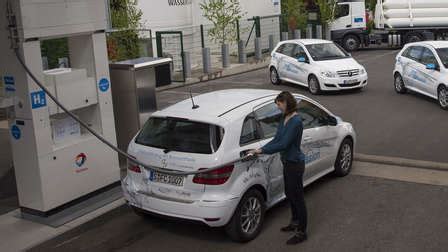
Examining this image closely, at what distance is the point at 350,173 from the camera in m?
9.73

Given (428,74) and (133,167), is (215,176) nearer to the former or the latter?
(133,167)

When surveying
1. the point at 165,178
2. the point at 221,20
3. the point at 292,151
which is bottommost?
the point at 165,178

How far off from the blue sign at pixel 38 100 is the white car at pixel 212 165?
4.55 ft

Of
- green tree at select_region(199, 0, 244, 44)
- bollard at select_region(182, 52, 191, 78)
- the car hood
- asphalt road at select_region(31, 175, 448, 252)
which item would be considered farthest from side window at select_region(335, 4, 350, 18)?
asphalt road at select_region(31, 175, 448, 252)

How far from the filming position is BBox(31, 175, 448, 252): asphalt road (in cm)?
698

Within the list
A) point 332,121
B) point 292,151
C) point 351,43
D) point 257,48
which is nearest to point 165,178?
point 292,151

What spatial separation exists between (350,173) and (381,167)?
0.69 metres

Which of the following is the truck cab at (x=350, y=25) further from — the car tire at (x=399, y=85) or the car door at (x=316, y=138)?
the car door at (x=316, y=138)

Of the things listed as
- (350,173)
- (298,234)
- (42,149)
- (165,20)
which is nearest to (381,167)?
(350,173)

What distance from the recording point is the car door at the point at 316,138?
8.45 m

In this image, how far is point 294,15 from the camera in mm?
32062

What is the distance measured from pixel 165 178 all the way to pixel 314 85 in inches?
454

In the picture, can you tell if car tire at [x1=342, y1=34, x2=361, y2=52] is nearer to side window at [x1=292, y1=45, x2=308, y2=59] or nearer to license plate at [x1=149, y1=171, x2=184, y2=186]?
side window at [x1=292, y1=45, x2=308, y2=59]

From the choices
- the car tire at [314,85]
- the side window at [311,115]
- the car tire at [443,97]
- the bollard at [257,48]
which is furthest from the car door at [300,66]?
the side window at [311,115]
